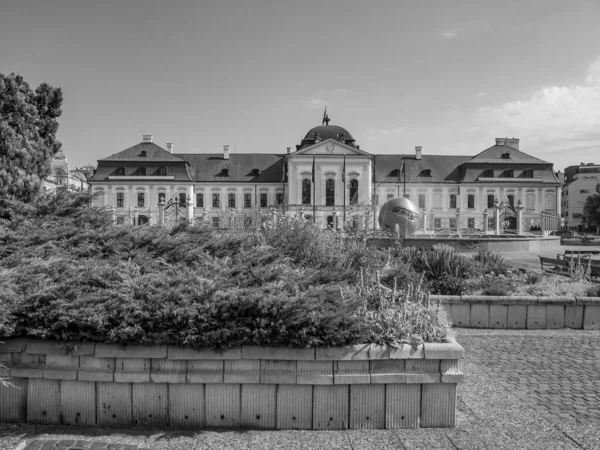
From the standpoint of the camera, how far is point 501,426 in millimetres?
3834

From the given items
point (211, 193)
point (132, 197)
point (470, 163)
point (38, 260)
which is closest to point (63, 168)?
point (132, 197)

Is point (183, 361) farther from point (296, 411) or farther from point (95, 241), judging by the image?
point (95, 241)

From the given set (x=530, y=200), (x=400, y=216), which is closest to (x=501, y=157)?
(x=530, y=200)

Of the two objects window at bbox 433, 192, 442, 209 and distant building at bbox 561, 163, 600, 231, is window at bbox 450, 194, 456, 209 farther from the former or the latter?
distant building at bbox 561, 163, 600, 231

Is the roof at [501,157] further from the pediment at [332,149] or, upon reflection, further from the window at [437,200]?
the pediment at [332,149]

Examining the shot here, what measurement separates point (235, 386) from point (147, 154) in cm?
6234

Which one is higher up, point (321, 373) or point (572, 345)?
point (321, 373)

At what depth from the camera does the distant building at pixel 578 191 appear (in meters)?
86.3

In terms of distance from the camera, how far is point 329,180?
6097 cm

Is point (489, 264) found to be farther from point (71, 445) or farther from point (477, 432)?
point (71, 445)

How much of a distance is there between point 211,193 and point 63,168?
65.2 feet

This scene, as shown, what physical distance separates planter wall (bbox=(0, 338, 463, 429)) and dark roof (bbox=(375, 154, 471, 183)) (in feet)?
199

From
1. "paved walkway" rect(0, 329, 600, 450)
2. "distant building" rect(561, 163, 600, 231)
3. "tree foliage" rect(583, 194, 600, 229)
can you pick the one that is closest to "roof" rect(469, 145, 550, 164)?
"tree foliage" rect(583, 194, 600, 229)

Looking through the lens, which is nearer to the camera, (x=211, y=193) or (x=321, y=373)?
(x=321, y=373)
